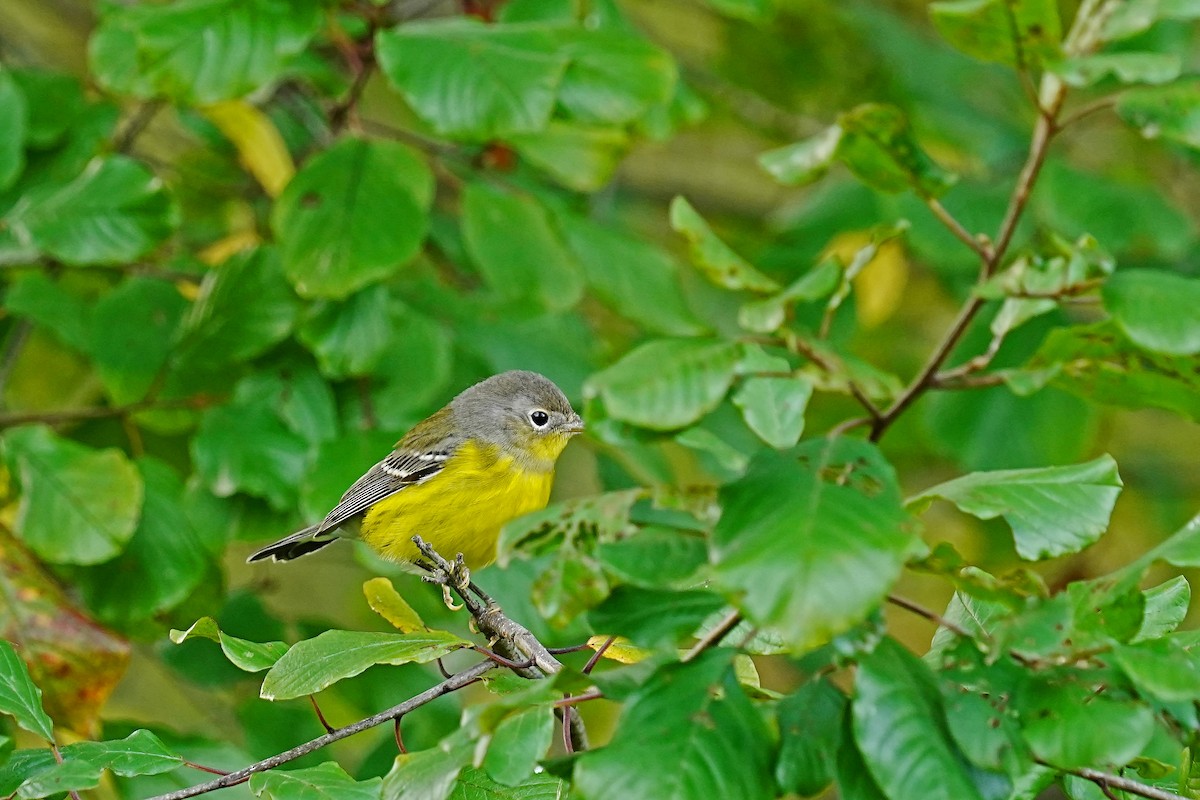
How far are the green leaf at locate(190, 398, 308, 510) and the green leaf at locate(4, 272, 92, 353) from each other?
0.49m

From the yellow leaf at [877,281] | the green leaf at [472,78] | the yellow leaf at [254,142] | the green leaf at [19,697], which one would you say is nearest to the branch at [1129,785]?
the green leaf at [19,697]

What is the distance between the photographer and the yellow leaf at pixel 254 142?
4.12 m

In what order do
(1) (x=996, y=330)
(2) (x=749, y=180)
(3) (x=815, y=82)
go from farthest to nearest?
(2) (x=749, y=180) → (3) (x=815, y=82) → (1) (x=996, y=330)

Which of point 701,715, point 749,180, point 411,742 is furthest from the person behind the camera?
point 749,180

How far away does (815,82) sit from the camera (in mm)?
6145

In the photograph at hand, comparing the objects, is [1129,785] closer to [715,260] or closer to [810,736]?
[810,736]

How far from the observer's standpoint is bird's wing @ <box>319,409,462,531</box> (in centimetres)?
365

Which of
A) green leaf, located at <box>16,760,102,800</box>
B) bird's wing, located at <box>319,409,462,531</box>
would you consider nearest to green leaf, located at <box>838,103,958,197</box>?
green leaf, located at <box>16,760,102,800</box>

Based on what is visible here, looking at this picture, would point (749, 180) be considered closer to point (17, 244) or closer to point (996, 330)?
point (17, 244)

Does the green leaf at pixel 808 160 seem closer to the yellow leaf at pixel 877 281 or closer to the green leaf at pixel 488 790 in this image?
the green leaf at pixel 488 790

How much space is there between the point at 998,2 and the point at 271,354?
2620 millimetres

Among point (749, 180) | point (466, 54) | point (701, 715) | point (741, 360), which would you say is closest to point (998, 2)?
point (741, 360)

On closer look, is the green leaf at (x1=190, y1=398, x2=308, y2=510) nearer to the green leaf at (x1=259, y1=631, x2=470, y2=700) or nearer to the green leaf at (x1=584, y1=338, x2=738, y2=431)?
the green leaf at (x1=259, y1=631, x2=470, y2=700)

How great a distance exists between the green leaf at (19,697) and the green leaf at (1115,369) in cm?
155
